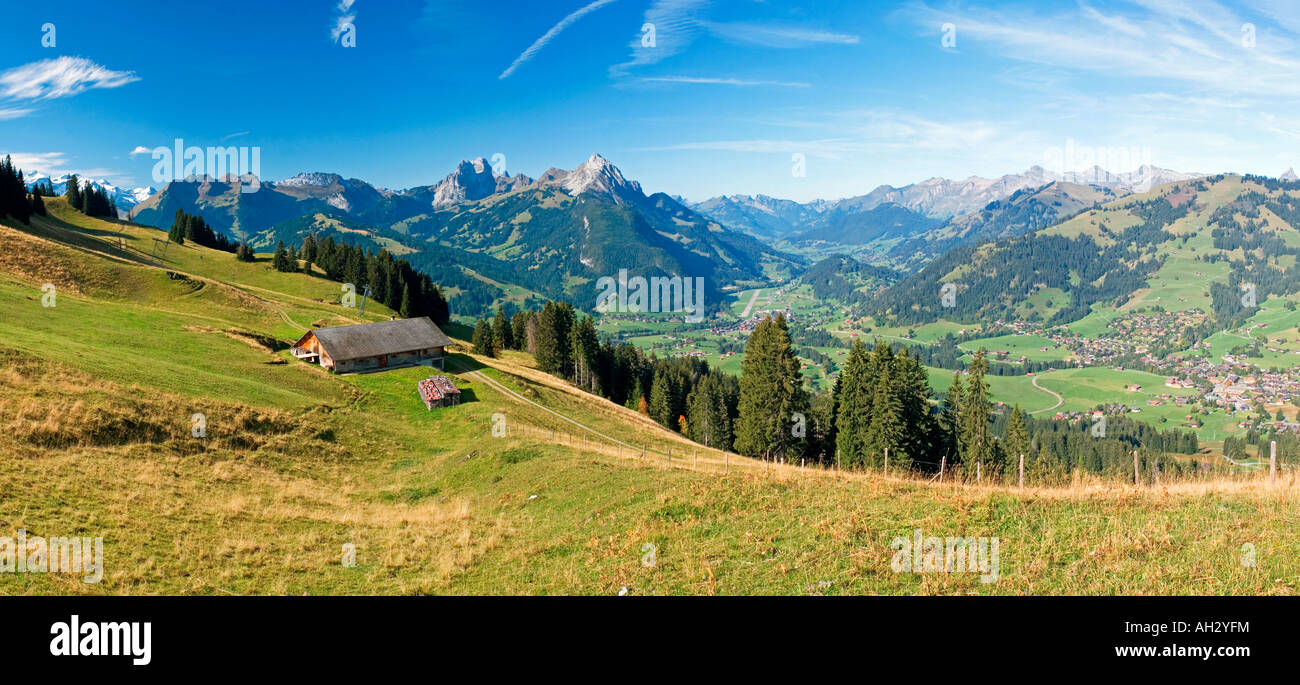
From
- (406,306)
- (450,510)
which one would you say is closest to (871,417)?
(450,510)

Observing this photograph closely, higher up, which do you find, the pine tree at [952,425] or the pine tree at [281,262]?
the pine tree at [281,262]

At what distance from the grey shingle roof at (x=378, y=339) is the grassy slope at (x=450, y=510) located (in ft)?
39.0

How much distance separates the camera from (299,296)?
97.2m

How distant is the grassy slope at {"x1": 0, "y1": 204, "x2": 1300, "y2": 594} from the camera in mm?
12812

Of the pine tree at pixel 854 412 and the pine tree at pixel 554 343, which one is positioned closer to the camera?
the pine tree at pixel 854 412

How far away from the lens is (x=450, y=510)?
88.6 feet

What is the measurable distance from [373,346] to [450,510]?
37.5m

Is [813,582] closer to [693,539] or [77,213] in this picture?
[693,539]

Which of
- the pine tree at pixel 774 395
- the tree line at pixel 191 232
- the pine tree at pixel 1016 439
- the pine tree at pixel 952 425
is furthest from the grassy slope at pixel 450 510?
the tree line at pixel 191 232

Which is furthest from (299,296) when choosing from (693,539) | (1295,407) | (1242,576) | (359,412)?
(1295,407)

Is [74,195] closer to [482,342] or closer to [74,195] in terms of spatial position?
[74,195]

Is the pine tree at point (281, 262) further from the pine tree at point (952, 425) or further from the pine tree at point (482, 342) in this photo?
the pine tree at point (952, 425)

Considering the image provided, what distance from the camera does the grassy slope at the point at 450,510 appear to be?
42.0ft

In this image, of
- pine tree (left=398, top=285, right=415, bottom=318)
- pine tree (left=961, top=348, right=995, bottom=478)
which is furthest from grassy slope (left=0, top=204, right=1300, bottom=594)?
pine tree (left=398, top=285, right=415, bottom=318)
